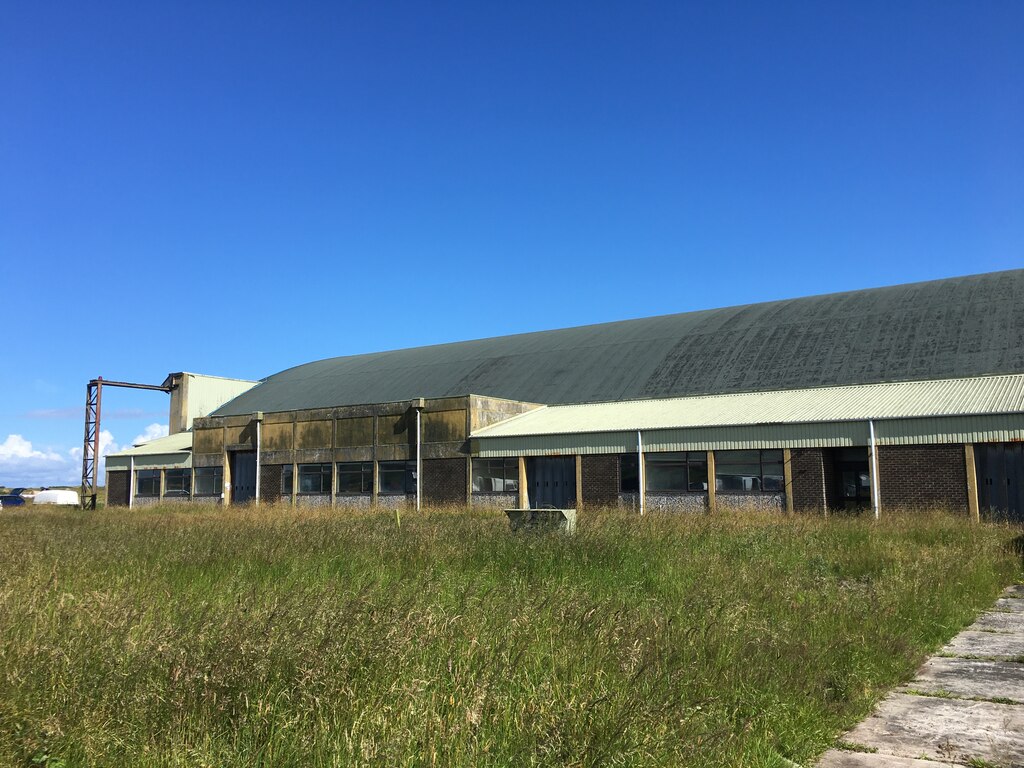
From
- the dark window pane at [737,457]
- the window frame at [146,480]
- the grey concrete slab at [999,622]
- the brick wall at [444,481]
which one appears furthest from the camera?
the window frame at [146,480]

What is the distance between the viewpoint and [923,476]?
27016 mm

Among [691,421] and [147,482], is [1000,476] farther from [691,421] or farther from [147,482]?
[147,482]

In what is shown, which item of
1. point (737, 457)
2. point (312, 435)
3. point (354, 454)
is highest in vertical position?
point (312, 435)

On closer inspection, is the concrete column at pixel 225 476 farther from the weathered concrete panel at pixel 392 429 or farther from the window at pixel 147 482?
the weathered concrete panel at pixel 392 429

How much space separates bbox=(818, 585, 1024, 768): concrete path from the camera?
5598mm

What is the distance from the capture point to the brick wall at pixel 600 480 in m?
33.3

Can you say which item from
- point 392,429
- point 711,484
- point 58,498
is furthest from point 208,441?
point 711,484

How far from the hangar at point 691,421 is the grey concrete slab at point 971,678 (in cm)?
2034

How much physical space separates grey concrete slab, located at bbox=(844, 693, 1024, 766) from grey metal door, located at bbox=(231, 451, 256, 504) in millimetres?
44316

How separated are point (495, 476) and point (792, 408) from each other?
45.0ft

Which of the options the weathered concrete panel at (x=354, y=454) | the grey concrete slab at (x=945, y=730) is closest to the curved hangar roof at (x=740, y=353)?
the weathered concrete panel at (x=354, y=454)

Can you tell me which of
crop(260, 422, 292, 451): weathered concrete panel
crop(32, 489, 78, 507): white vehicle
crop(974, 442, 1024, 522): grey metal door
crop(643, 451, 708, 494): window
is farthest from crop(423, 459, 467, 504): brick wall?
crop(32, 489, 78, 507): white vehicle

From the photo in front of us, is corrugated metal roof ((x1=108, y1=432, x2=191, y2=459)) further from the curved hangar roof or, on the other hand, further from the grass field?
the grass field

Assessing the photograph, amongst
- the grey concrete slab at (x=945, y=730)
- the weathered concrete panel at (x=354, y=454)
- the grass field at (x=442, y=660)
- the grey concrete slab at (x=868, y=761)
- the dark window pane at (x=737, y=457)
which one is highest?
the weathered concrete panel at (x=354, y=454)
